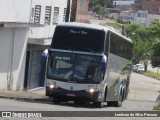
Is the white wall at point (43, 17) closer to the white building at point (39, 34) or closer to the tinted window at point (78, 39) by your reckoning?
the white building at point (39, 34)

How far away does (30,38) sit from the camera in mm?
37312

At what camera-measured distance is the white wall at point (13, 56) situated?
1259 inches

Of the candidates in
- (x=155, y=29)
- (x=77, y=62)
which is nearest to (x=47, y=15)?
(x=155, y=29)

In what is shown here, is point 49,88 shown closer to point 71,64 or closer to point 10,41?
point 71,64

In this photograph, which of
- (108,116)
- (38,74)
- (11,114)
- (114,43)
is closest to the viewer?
(11,114)

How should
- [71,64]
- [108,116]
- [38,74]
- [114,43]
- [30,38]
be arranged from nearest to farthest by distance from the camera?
[108,116], [71,64], [114,43], [30,38], [38,74]

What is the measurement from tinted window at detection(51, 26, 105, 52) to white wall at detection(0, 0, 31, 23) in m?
7.90

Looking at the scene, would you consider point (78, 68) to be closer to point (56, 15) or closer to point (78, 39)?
point (78, 39)

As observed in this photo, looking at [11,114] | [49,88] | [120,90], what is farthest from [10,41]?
[11,114]

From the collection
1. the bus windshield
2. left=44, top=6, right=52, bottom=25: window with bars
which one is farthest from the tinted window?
left=44, top=6, right=52, bottom=25: window with bars

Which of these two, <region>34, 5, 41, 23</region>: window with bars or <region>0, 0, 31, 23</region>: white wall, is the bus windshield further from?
<region>34, 5, 41, 23</region>: window with bars

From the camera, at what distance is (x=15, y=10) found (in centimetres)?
3353

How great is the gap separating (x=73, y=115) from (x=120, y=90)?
1444 cm

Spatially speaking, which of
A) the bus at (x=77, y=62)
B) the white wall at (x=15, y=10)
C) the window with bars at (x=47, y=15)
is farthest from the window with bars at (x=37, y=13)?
the bus at (x=77, y=62)
